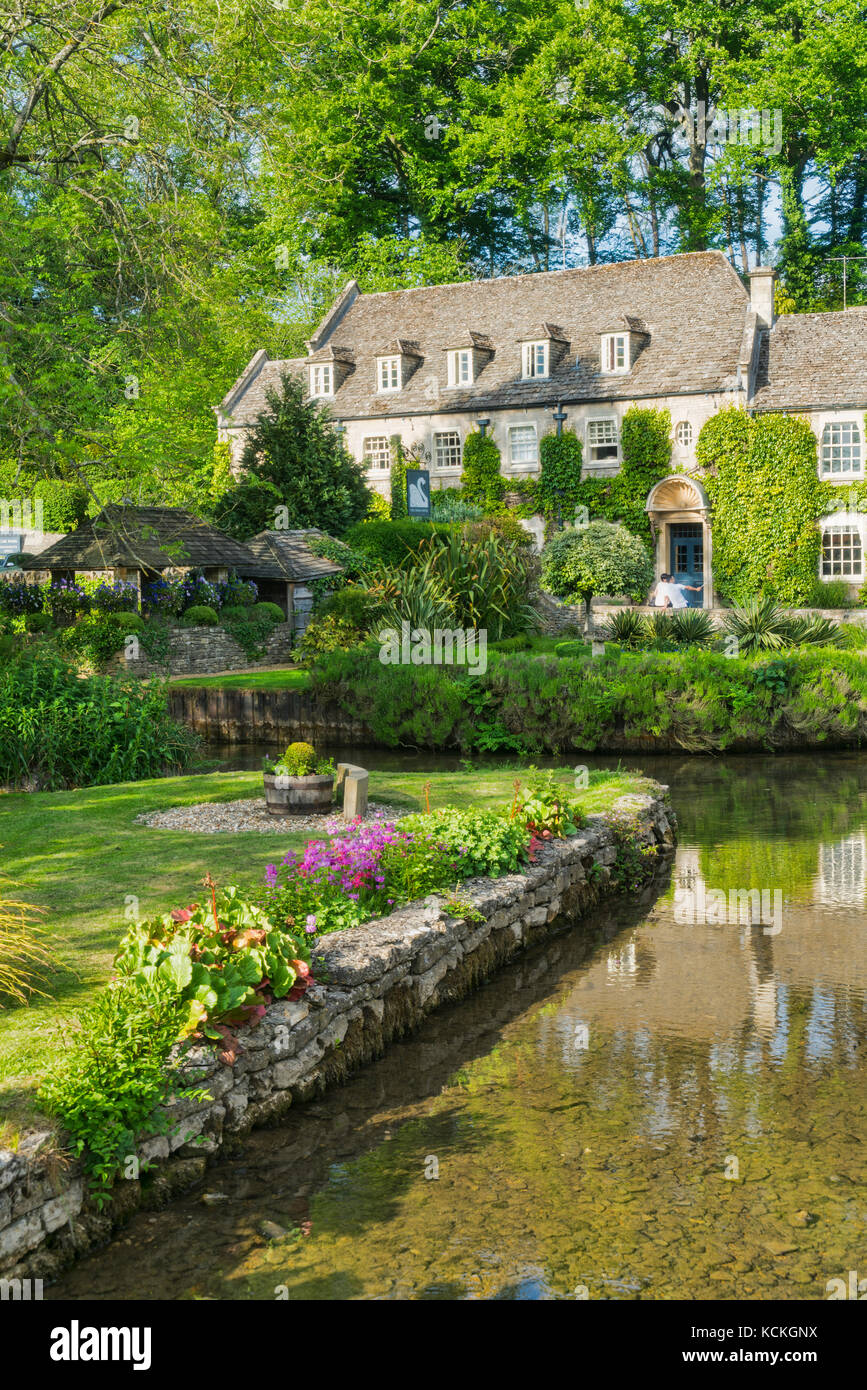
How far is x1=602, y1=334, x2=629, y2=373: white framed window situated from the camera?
118 feet

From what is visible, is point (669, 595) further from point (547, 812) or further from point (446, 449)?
point (547, 812)

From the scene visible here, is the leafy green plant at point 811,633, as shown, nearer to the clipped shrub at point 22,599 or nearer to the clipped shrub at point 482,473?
the clipped shrub at point 22,599

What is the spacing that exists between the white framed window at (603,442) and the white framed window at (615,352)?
65.8 inches

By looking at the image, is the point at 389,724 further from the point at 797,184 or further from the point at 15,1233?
the point at 797,184

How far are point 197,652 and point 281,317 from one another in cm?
2596

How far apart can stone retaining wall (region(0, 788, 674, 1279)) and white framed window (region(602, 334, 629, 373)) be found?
91.3 ft

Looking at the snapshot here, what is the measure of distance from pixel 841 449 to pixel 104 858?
28276mm

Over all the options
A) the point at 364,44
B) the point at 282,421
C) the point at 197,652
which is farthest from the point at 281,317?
the point at 197,652

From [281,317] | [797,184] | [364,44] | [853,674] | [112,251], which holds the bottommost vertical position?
[853,674]

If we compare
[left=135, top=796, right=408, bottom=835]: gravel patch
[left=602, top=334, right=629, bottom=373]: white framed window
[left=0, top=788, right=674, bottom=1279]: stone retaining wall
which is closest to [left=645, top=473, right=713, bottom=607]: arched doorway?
[left=602, top=334, right=629, bottom=373]: white framed window

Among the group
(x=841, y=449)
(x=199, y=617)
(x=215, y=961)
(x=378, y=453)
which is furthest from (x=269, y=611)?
(x=215, y=961)

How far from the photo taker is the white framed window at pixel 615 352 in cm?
3609

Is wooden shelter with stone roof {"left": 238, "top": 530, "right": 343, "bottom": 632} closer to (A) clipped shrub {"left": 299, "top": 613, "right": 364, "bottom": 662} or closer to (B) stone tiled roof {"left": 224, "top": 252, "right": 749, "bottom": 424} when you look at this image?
(A) clipped shrub {"left": 299, "top": 613, "right": 364, "bottom": 662}
